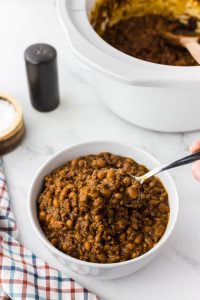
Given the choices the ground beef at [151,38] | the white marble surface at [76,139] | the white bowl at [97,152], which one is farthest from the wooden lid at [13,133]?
the ground beef at [151,38]

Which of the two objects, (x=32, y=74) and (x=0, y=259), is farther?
(x=32, y=74)

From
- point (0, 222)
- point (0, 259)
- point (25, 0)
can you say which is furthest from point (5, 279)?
point (25, 0)

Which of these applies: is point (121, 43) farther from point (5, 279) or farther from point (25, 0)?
point (5, 279)

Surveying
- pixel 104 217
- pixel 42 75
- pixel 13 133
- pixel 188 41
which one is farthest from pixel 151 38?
pixel 104 217

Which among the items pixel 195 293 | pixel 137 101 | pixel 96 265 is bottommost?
pixel 195 293

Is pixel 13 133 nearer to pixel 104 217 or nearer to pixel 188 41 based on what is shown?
pixel 104 217

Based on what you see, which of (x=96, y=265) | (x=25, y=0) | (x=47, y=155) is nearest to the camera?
(x=96, y=265)

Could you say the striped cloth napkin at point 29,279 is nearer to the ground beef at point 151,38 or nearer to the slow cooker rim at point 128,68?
the slow cooker rim at point 128,68
